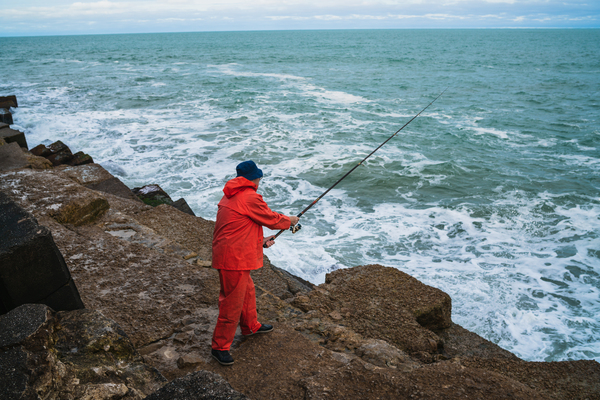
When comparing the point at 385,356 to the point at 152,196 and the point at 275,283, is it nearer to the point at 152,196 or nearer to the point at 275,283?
the point at 275,283

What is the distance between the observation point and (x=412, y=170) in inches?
454

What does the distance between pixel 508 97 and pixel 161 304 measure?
22.4 meters

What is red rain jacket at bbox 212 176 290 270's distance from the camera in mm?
2783

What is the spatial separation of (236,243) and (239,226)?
0.12 metres

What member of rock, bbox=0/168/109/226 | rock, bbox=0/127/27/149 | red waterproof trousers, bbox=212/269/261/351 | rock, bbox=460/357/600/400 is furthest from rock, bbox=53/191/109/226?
rock, bbox=0/127/27/149

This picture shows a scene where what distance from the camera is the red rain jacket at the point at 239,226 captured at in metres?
2.78

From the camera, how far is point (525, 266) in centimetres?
668

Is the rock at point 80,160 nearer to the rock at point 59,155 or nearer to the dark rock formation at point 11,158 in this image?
the rock at point 59,155

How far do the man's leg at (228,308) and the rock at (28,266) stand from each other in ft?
3.24

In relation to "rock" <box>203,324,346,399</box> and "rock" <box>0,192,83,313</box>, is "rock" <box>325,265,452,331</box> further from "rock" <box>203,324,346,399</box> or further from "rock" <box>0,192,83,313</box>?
"rock" <box>0,192,83,313</box>

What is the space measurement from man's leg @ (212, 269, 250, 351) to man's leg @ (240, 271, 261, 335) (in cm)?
16

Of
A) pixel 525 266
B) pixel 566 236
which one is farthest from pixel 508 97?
pixel 525 266

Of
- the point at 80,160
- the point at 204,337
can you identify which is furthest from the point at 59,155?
the point at 204,337

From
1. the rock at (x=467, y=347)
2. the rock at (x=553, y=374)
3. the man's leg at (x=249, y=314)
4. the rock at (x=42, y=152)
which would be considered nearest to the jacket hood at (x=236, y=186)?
the man's leg at (x=249, y=314)
